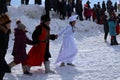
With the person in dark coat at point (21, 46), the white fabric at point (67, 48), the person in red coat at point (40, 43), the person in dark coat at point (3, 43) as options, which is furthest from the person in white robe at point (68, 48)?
the person in dark coat at point (3, 43)

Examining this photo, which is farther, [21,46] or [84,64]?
[84,64]

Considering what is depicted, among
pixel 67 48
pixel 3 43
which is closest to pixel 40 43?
pixel 67 48

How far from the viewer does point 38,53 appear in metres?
10.5

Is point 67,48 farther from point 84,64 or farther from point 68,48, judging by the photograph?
point 84,64

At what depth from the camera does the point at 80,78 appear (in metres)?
9.78

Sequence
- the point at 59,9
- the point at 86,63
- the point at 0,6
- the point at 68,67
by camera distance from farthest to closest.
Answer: the point at 59,9 < the point at 0,6 < the point at 86,63 < the point at 68,67

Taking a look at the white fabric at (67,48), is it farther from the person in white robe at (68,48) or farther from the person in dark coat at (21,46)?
the person in dark coat at (21,46)

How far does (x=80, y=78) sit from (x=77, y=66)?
2045mm

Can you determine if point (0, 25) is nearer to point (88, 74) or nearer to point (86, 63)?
point (88, 74)

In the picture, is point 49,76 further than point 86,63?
No

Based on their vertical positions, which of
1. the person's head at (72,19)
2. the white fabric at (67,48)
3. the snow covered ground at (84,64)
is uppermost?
the person's head at (72,19)

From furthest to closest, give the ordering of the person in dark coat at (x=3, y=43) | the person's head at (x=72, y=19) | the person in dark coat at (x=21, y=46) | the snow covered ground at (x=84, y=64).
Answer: the person's head at (x=72, y=19)
the person in dark coat at (x=21, y=46)
the snow covered ground at (x=84, y=64)
the person in dark coat at (x=3, y=43)

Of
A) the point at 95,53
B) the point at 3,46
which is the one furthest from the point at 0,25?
the point at 95,53

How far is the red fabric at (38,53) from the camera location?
1041 cm
